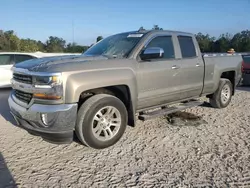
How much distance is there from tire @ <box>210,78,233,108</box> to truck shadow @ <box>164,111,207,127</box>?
0.97 meters

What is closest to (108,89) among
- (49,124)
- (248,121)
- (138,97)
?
(138,97)

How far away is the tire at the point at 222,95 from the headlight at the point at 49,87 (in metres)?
4.44

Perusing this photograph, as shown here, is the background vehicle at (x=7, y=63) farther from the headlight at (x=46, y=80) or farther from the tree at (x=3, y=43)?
the tree at (x=3, y=43)

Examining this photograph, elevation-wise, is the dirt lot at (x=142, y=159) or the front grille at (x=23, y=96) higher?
the front grille at (x=23, y=96)

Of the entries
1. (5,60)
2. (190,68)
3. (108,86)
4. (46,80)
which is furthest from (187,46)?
(5,60)

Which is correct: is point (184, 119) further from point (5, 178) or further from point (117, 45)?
point (5, 178)

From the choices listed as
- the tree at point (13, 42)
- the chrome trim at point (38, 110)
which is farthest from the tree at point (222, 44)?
the chrome trim at point (38, 110)

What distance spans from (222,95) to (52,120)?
486cm

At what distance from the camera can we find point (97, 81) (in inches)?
148

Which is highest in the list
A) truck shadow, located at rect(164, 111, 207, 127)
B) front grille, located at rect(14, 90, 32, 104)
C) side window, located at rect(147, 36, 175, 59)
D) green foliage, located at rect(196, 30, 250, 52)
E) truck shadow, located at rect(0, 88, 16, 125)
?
green foliage, located at rect(196, 30, 250, 52)

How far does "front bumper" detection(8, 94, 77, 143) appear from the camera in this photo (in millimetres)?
3449

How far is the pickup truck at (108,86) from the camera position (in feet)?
11.5

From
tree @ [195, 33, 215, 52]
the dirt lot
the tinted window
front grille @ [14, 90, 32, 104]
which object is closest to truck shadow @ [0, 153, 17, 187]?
the dirt lot

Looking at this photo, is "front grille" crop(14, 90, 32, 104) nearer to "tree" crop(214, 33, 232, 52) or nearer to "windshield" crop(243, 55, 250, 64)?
"windshield" crop(243, 55, 250, 64)
